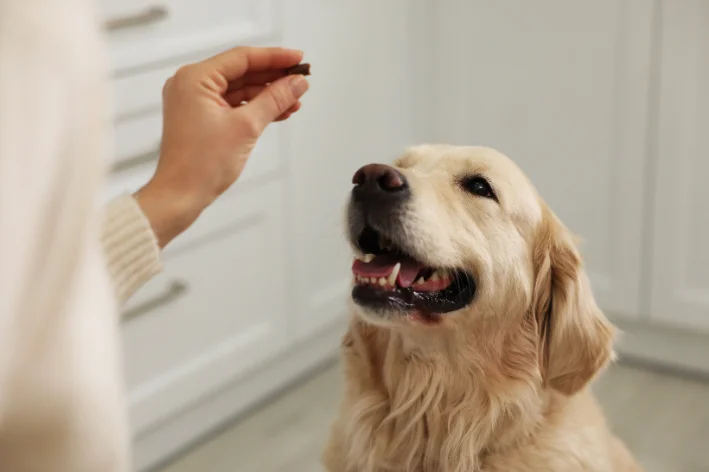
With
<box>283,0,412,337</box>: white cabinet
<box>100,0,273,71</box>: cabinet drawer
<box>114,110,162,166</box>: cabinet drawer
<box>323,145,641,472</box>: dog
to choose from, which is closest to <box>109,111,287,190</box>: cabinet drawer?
<box>114,110,162,166</box>: cabinet drawer

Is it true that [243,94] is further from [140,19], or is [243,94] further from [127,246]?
[140,19]

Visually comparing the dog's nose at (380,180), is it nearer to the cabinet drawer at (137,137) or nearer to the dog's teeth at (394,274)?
the dog's teeth at (394,274)

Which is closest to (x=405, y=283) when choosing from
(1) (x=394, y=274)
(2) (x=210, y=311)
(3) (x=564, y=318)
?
(1) (x=394, y=274)

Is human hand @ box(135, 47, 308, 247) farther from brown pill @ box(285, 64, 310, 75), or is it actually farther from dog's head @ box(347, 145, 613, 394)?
dog's head @ box(347, 145, 613, 394)

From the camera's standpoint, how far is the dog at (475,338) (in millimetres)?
1229

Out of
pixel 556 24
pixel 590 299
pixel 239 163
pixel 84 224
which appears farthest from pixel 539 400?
pixel 556 24

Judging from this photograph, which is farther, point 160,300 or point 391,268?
point 160,300

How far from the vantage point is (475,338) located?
50.3 inches

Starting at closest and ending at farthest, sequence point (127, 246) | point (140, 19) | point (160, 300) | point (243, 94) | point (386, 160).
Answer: point (127, 246)
point (243, 94)
point (140, 19)
point (160, 300)
point (386, 160)

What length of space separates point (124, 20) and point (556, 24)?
44.5 inches

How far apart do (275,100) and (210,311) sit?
1.00 meters

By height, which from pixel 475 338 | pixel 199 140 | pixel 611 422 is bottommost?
pixel 611 422

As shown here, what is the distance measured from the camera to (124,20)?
1688mm

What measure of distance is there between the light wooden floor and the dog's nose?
1.02m
